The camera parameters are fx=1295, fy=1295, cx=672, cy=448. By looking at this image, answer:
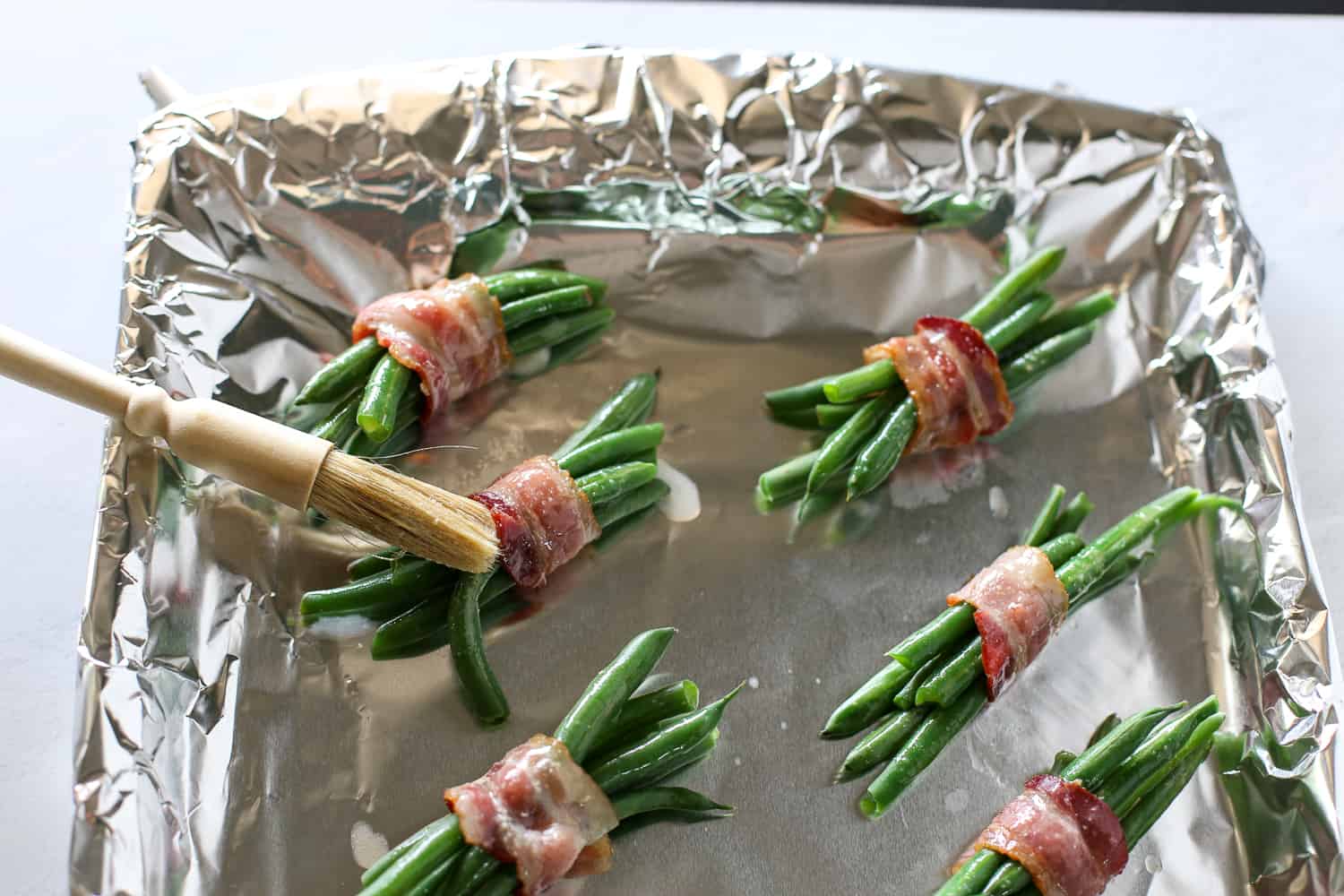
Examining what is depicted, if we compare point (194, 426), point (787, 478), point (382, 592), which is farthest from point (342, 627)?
point (787, 478)

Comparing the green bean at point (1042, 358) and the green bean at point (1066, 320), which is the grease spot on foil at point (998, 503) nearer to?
the green bean at point (1042, 358)

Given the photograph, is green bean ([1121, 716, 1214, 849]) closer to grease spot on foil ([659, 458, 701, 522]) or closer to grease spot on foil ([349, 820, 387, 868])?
grease spot on foil ([659, 458, 701, 522])

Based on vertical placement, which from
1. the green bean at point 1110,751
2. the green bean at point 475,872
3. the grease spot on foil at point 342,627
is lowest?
the green bean at point 1110,751

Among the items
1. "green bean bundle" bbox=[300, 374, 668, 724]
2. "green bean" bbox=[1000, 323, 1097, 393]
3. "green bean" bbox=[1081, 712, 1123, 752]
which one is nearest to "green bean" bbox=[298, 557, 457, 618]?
"green bean bundle" bbox=[300, 374, 668, 724]

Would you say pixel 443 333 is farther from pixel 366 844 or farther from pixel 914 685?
pixel 914 685

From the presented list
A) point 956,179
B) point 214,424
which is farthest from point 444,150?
point 956,179

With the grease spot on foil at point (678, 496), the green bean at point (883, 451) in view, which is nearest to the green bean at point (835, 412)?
the green bean at point (883, 451)

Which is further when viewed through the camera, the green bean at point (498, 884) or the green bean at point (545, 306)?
the green bean at point (545, 306)

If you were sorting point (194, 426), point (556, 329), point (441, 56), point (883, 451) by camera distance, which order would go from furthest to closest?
point (441, 56) < point (556, 329) < point (883, 451) < point (194, 426)
